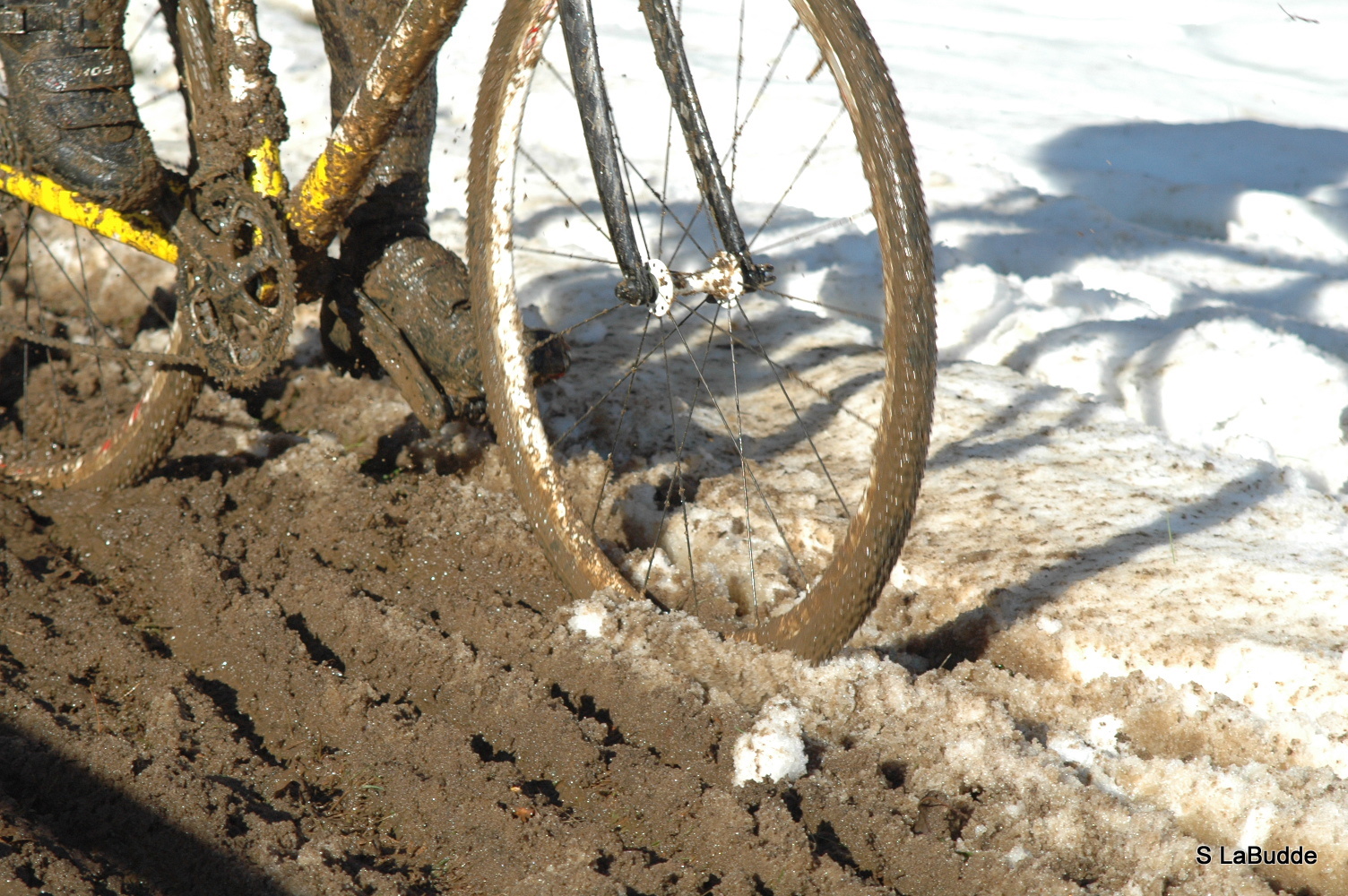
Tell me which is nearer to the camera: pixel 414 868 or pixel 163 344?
pixel 414 868

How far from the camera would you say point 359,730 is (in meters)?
2.14

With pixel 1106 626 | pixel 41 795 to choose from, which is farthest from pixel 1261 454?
pixel 41 795

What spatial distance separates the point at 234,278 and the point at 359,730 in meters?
1.26

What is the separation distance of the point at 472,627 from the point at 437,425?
570 millimetres

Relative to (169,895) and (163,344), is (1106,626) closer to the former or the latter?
(169,895)

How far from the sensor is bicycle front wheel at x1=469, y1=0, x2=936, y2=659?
188 cm

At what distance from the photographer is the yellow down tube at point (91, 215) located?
2.80 metres

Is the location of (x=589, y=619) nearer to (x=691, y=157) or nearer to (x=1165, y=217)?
(x=691, y=157)

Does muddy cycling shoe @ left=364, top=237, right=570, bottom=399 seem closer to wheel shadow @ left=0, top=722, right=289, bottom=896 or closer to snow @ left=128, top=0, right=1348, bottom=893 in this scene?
snow @ left=128, top=0, right=1348, bottom=893

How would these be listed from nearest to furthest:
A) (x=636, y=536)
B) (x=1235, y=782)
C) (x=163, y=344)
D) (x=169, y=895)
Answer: (x=169, y=895), (x=1235, y=782), (x=636, y=536), (x=163, y=344)

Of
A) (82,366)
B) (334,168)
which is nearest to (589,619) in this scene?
(334,168)

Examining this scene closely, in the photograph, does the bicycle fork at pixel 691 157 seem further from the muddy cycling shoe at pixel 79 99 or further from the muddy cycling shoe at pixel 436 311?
the muddy cycling shoe at pixel 79 99

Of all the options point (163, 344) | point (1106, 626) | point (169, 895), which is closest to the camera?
point (169, 895)

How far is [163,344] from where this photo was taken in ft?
12.6
